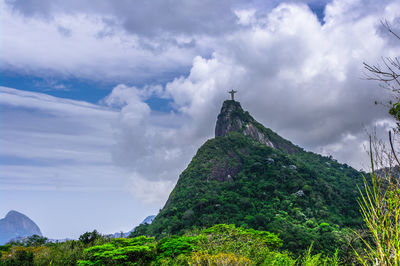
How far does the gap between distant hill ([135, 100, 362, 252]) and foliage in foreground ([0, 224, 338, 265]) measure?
2889 cm

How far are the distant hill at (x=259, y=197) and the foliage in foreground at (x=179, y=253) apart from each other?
2889 centimetres

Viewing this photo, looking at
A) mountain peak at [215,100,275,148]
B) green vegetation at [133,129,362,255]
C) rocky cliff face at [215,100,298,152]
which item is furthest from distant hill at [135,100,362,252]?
rocky cliff face at [215,100,298,152]

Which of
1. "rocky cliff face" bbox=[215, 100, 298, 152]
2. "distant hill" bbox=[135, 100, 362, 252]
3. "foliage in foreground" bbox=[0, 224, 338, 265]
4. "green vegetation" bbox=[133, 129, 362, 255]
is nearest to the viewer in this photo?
"foliage in foreground" bbox=[0, 224, 338, 265]

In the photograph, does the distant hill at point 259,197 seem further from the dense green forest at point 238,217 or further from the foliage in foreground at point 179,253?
the foliage in foreground at point 179,253

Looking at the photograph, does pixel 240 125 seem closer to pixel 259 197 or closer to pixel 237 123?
pixel 237 123

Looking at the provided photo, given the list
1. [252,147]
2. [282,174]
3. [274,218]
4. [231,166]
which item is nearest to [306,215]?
[274,218]

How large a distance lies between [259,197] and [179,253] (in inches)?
2195

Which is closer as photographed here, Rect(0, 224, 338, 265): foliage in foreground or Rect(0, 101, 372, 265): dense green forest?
Rect(0, 224, 338, 265): foliage in foreground

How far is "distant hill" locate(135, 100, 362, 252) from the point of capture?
51.0 meters

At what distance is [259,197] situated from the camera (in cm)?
6631

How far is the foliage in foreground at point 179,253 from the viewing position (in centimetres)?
1158

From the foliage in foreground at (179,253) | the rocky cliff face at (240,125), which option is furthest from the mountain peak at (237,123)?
the foliage in foreground at (179,253)

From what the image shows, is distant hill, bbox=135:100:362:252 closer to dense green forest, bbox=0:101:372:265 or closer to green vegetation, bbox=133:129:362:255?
green vegetation, bbox=133:129:362:255

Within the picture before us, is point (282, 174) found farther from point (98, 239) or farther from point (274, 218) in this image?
point (98, 239)
